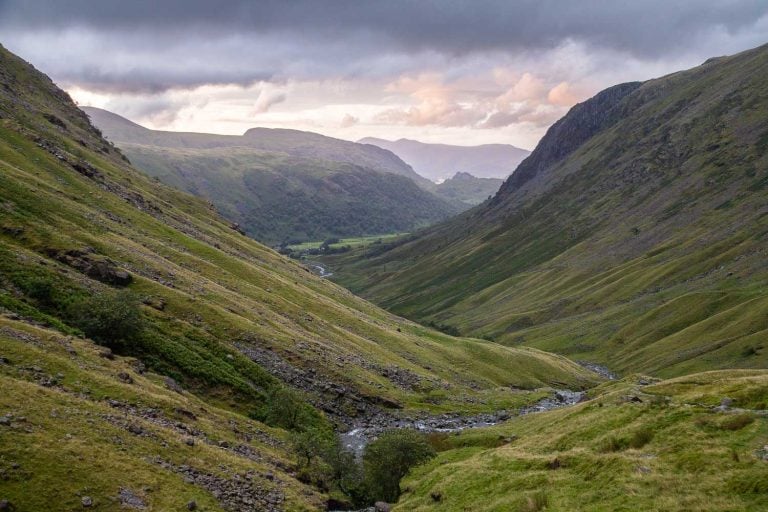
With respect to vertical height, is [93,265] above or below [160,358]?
above

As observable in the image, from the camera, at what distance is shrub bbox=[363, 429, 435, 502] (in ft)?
195

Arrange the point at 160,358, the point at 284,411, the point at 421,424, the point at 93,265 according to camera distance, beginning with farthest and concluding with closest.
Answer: the point at 421,424, the point at 93,265, the point at 160,358, the point at 284,411

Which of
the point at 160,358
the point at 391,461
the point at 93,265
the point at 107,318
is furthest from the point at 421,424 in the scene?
the point at 93,265

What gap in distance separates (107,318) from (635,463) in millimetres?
59973

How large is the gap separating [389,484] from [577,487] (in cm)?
2630

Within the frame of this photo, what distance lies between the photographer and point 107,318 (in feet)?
222

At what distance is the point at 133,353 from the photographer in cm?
7000

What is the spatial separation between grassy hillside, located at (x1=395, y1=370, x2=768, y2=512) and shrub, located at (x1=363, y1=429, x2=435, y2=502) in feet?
5.53

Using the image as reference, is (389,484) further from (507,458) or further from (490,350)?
(490,350)

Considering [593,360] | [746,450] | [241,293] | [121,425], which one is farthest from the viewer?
[593,360]

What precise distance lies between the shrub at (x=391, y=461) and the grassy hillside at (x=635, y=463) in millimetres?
1686

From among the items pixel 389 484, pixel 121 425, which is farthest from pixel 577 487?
pixel 121 425

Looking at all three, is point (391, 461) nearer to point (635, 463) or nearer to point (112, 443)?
point (112, 443)

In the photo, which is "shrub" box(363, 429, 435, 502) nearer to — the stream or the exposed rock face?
the stream
